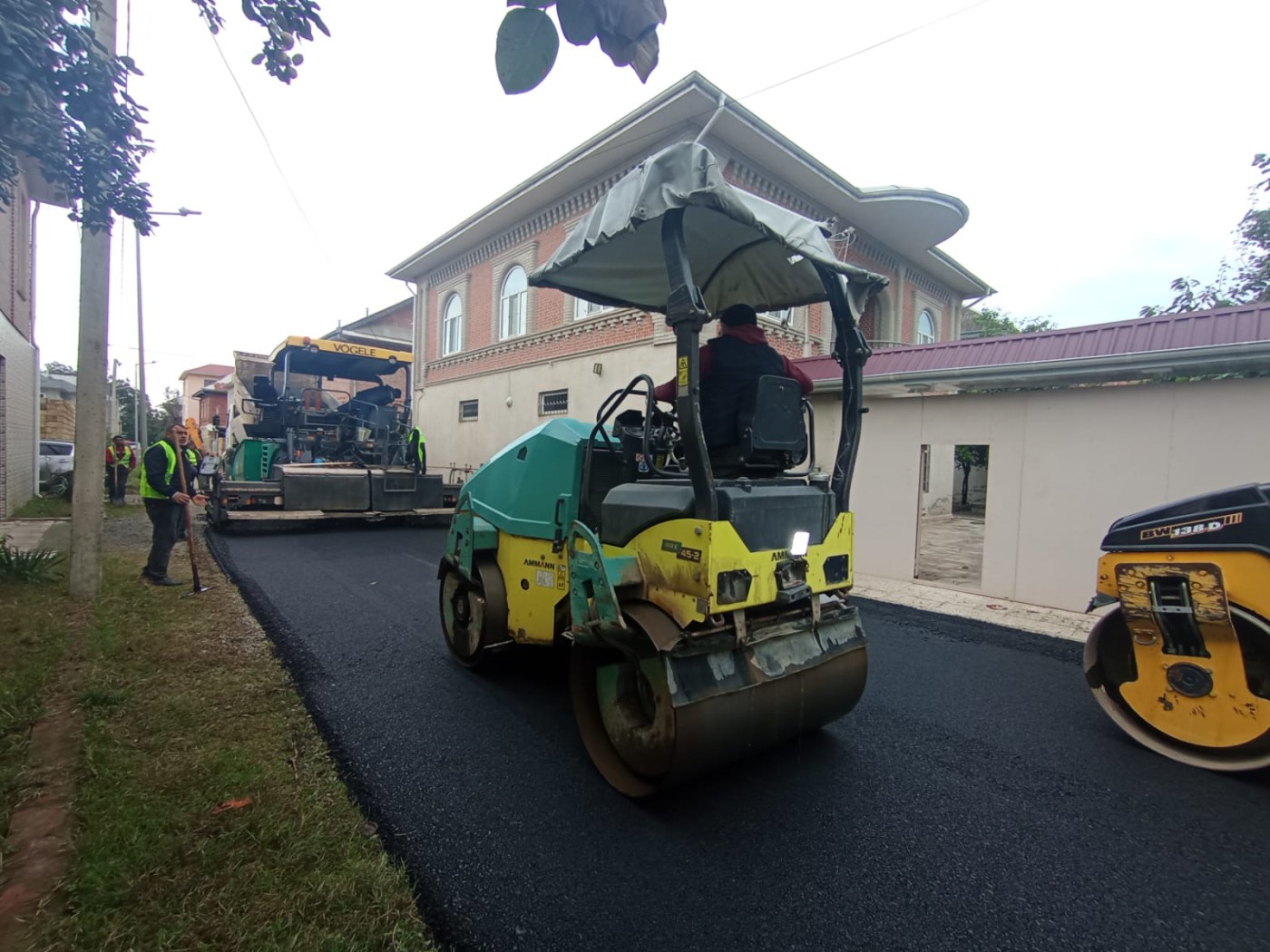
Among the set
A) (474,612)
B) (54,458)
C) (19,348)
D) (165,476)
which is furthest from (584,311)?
(54,458)

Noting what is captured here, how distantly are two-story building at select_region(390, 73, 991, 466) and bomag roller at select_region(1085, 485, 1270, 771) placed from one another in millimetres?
6289

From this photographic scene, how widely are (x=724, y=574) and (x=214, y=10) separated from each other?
3142 mm

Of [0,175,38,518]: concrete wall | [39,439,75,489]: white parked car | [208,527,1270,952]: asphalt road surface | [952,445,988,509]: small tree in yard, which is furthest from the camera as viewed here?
[952,445,988,509]: small tree in yard

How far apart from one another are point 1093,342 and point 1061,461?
45.9 inches

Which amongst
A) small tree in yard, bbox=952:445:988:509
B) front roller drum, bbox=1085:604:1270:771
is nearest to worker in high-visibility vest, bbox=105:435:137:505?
front roller drum, bbox=1085:604:1270:771

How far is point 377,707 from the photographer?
368cm

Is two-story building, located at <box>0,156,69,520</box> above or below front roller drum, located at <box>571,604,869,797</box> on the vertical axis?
above

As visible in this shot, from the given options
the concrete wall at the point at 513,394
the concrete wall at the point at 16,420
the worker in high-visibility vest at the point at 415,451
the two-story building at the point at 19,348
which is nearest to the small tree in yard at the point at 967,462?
the concrete wall at the point at 513,394

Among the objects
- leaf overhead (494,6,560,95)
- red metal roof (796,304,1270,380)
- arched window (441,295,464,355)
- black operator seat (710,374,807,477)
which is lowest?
black operator seat (710,374,807,477)

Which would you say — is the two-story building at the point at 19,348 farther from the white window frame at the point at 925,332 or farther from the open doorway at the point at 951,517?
the white window frame at the point at 925,332

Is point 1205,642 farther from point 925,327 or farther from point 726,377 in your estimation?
point 925,327

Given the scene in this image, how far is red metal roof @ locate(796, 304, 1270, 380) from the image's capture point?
17.7 ft

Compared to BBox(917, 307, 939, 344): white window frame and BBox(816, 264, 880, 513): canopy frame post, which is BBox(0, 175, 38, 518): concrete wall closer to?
BBox(816, 264, 880, 513): canopy frame post

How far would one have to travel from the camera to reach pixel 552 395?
13.6 meters
